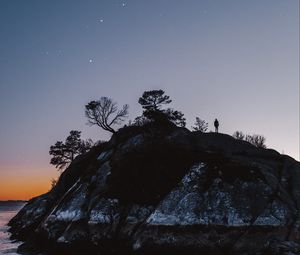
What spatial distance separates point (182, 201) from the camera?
25.0 metres

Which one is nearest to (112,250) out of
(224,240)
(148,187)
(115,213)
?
(115,213)

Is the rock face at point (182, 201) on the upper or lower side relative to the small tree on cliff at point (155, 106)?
lower

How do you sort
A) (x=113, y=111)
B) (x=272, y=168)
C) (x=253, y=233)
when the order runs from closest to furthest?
1. (x=253, y=233)
2. (x=272, y=168)
3. (x=113, y=111)

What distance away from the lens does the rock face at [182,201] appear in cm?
2266

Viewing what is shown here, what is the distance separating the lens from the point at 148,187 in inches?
1073

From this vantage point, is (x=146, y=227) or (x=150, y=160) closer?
(x=146, y=227)

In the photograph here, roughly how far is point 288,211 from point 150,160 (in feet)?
35.3

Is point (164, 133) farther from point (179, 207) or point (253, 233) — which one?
point (253, 233)

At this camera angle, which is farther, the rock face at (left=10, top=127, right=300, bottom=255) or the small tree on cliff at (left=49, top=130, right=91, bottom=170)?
the small tree on cliff at (left=49, top=130, right=91, bottom=170)

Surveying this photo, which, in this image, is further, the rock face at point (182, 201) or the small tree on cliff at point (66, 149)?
the small tree on cliff at point (66, 149)

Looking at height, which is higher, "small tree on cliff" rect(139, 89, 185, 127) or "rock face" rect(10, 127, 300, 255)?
"small tree on cliff" rect(139, 89, 185, 127)

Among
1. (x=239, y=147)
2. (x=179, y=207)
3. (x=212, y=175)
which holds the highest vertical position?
(x=239, y=147)

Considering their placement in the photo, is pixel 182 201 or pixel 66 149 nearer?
pixel 182 201

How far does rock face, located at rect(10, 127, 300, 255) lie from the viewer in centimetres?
2266
